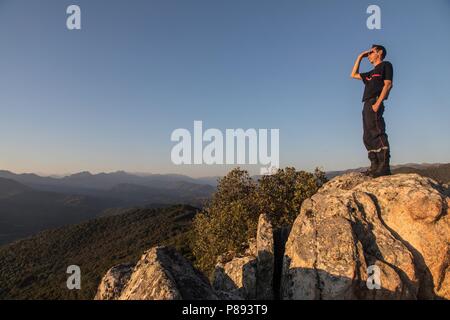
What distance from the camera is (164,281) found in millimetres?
9055

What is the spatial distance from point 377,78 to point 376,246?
758 cm

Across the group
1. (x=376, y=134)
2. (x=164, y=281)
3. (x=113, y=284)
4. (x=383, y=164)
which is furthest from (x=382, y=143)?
(x=113, y=284)

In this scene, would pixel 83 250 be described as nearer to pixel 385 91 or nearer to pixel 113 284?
pixel 113 284

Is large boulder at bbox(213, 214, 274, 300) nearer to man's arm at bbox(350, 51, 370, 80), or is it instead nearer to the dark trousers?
the dark trousers

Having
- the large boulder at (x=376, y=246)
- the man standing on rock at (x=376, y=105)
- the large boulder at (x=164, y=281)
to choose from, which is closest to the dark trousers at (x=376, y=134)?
the man standing on rock at (x=376, y=105)

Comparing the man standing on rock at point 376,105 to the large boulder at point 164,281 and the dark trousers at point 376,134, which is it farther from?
the large boulder at point 164,281

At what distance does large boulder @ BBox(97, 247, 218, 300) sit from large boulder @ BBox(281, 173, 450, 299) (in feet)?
13.5

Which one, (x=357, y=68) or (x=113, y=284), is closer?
(x=113, y=284)

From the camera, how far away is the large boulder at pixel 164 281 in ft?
29.0

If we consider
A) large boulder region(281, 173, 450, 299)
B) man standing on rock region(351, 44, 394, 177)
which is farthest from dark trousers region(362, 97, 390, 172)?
large boulder region(281, 173, 450, 299)
